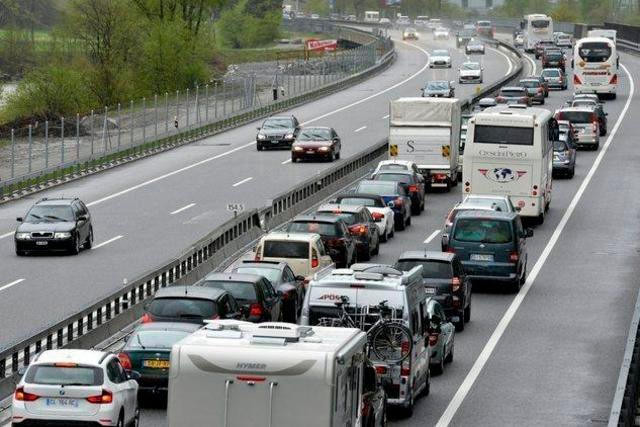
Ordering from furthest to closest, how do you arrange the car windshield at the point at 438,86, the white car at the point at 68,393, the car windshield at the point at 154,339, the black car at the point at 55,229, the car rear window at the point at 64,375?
the car windshield at the point at 438,86, the black car at the point at 55,229, the car windshield at the point at 154,339, the car rear window at the point at 64,375, the white car at the point at 68,393

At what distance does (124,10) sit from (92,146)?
187ft

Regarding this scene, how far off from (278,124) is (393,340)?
5048 cm

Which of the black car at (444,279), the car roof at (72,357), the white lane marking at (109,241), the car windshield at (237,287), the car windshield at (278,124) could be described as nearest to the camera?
the car roof at (72,357)

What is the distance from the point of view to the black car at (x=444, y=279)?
110ft

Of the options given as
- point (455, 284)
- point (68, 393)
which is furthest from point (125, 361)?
point (455, 284)

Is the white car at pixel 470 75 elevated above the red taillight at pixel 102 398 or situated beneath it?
situated beneath

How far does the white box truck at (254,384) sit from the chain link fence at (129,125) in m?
39.0

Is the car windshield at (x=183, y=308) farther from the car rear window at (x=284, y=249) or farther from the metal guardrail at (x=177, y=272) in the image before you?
the car rear window at (x=284, y=249)

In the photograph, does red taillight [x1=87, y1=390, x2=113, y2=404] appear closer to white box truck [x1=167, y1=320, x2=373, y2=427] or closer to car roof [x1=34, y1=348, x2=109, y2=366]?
car roof [x1=34, y1=348, x2=109, y2=366]

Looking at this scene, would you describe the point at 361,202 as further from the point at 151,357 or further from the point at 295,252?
the point at 151,357

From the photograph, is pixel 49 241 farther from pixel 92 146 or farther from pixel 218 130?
pixel 218 130

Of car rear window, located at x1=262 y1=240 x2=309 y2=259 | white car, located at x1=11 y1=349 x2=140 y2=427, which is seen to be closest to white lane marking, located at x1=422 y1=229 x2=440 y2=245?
car rear window, located at x1=262 y1=240 x2=309 y2=259

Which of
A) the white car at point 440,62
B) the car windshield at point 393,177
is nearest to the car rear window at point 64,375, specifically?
the car windshield at point 393,177

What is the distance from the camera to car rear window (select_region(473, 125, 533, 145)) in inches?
1959
